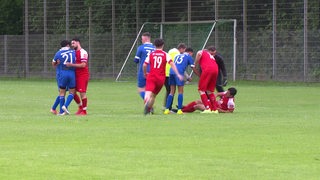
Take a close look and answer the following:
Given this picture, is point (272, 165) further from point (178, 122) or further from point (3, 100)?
point (3, 100)

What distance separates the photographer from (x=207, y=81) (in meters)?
24.3

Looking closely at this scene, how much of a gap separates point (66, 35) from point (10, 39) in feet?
15.0

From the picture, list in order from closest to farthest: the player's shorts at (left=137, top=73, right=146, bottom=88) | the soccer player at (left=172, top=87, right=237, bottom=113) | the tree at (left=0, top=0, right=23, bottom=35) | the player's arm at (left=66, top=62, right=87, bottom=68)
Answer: the player's arm at (left=66, top=62, right=87, bottom=68), the soccer player at (left=172, top=87, right=237, bottom=113), the player's shorts at (left=137, top=73, right=146, bottom=88), the tree at (left=0, top=0, right=23, bottom=35)

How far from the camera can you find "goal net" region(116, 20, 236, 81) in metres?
46.4

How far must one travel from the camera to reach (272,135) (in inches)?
669

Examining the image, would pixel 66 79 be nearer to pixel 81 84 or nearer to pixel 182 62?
pixel 81 84

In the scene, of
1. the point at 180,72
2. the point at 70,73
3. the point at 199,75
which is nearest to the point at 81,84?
the point at 70,73

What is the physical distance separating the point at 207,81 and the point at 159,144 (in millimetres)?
9071

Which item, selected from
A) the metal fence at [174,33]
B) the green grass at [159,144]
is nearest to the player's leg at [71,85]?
the green grass at [159,144]

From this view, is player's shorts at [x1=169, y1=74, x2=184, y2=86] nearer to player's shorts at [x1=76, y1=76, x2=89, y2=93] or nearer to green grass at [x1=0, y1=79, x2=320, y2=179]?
green grass at [x1=0, y1=79, x2=320, y2=179]

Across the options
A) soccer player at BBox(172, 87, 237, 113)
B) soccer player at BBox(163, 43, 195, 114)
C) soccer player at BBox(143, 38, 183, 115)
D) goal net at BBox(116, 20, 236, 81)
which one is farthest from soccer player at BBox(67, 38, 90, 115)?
goal net at BBox(116, 20, 236, 81)

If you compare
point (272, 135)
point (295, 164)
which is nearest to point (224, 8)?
point (272, 135)

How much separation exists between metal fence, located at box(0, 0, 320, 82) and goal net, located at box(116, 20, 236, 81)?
0.05 metres

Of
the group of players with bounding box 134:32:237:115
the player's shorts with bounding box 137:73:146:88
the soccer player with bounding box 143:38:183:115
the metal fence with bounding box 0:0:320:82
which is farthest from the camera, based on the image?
the metal fence with bounding box 0:0:320:82
